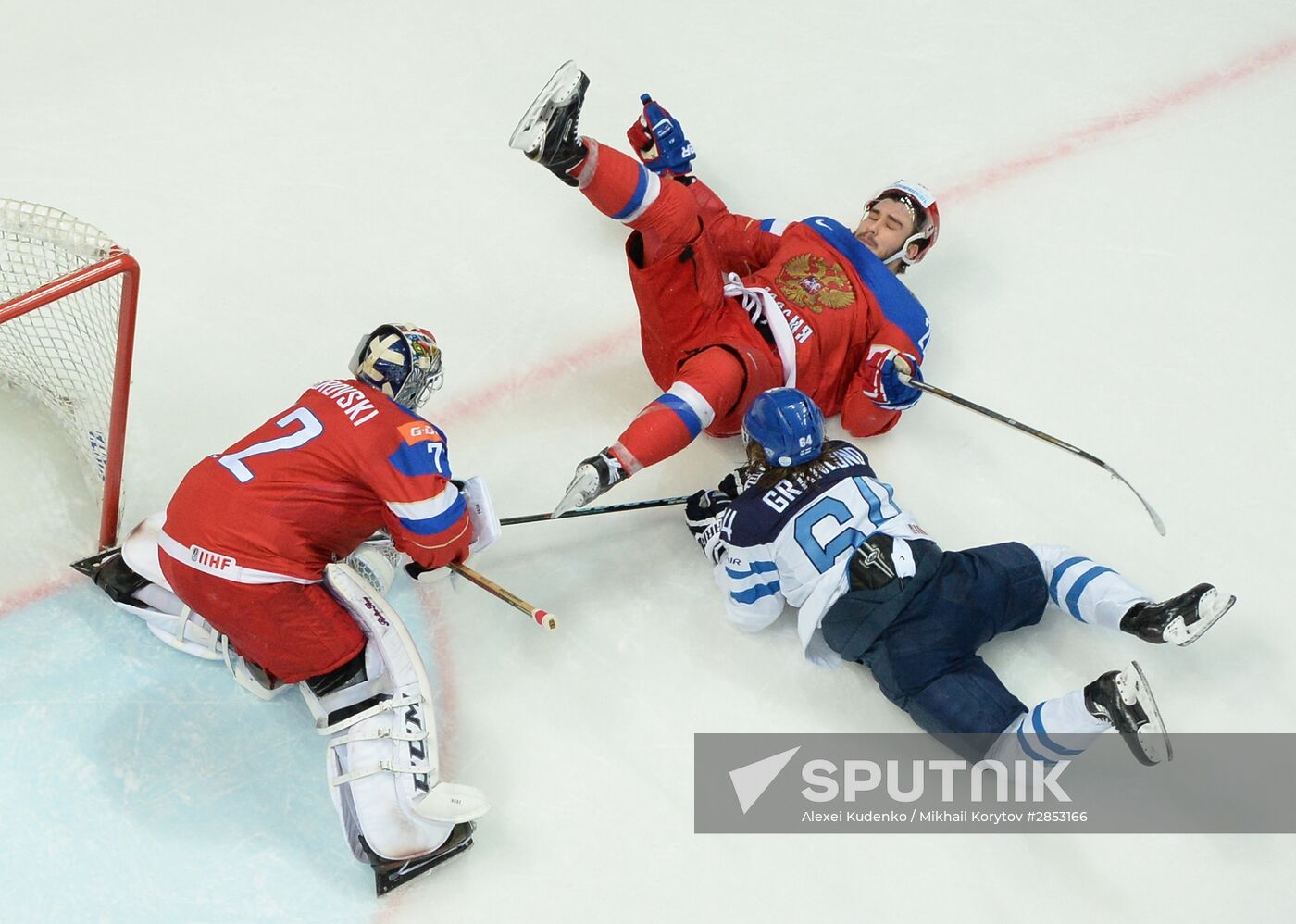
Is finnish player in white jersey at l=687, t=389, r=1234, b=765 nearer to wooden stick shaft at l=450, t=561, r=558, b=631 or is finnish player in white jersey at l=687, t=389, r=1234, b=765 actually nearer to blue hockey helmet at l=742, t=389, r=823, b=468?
blue hockey helmet at l=742, t=389, r=823, b=468

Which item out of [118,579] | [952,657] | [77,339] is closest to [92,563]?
[118,579]

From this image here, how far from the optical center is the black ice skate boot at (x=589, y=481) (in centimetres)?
252

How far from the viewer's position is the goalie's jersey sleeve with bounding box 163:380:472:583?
222 cm

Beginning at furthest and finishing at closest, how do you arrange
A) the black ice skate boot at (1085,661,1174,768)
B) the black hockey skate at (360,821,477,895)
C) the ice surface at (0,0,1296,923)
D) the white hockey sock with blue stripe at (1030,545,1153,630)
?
the white hockey sock with blue stripe at (1030,545,1153,630) < the ice surface at (0,0,1296,923) < the black hockey skate at (360,821,477,895) < the black ice skate boot at (1085,661,1174,768)

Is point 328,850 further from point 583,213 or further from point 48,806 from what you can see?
point 583,213

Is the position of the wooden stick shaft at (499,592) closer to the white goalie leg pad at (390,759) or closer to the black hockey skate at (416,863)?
the white goalie leg pad at (390,759)

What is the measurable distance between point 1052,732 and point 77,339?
2090 millimetres

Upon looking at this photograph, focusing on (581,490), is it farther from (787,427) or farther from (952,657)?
(952,657)

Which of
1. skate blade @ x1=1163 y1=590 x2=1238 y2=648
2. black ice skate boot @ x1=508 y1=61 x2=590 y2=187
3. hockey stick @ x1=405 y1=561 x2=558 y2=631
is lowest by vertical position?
hockey stick @ x1=405 y1=561 x2=558 y2=631

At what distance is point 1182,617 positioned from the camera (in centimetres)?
240

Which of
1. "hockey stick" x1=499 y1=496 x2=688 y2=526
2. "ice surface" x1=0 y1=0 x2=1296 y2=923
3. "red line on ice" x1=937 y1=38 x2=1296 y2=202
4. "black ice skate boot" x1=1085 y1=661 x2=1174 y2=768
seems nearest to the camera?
"black ice skate boot" x1=1085 y1=661 x2=1174 y2=768

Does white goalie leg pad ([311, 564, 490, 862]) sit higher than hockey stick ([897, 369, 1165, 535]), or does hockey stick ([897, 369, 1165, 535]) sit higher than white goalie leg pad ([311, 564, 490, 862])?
hockey stick ([897, 369, 1165, 535])

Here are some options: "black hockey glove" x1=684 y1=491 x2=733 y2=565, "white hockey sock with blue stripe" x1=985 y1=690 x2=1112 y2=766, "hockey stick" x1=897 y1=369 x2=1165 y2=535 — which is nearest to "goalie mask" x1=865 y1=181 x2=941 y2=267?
"hockey stick" x1=897 y1=369 x2=1165 y2=535

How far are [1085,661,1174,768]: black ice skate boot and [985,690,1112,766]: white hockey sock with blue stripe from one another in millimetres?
46
